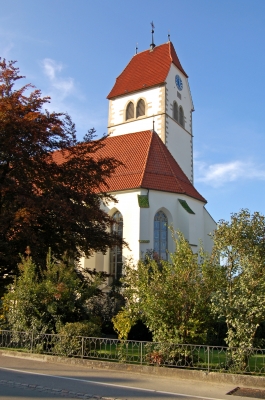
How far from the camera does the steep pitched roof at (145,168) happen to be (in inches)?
934

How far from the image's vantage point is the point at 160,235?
2341cm

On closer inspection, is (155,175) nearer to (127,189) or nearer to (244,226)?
(127,189)

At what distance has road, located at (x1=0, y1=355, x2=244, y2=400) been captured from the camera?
25.3 feet

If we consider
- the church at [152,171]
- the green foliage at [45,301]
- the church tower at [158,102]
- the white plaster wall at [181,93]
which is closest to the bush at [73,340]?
the green foliage at [45,301]

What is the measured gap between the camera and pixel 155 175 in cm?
2420

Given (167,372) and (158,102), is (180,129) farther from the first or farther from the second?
(167,372)

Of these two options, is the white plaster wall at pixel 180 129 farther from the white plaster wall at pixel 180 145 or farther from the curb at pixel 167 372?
the curb at pixel 167 372

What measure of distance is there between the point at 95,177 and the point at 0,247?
4437 mm

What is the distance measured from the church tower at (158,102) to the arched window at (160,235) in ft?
30.3

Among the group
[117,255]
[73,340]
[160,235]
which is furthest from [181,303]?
[117,255]

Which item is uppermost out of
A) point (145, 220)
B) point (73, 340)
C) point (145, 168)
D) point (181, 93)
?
point (181, 93)

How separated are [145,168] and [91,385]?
16.5 m

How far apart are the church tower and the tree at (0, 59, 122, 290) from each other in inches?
605

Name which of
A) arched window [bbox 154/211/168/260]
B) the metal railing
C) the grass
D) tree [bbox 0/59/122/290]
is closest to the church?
arched window [bbox 154/211/168/260]
